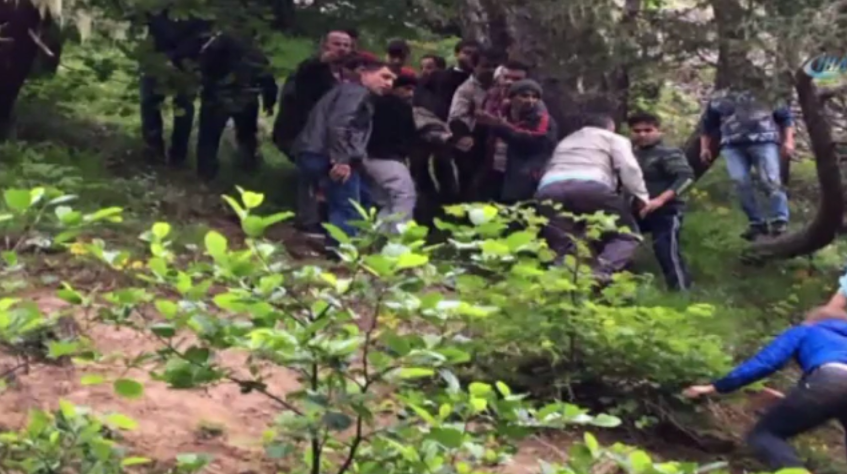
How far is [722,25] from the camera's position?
28.4 ft

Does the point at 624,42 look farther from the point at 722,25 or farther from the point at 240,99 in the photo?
the point at 240,99

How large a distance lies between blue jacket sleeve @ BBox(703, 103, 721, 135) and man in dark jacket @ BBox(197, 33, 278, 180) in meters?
3.58

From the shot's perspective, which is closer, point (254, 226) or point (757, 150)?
point (254, 226)

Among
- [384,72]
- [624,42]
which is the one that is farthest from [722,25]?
[384,72]

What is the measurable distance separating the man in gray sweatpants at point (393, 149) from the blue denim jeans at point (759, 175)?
266 cm

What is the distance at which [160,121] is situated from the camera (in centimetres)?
1105

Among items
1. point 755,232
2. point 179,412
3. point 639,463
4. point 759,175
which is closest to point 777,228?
point 755,232

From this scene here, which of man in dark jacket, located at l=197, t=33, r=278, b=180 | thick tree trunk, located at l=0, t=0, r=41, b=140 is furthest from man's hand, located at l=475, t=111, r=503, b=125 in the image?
thick tree trunk, located at l=0, t=0, r=41, b=140

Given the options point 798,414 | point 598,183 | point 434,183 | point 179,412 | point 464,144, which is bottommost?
point 179,412

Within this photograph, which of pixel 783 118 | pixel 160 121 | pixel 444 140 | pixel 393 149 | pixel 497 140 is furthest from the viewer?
pixel 160 121

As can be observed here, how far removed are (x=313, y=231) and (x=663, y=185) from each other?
258cm

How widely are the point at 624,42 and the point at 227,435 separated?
4.47 meters

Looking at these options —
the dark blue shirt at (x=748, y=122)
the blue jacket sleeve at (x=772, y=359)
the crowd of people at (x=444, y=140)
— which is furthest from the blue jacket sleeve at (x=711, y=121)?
the blue jacket sleeve at (x=772, y=359)

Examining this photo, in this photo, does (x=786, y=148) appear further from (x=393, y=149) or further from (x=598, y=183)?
(x=393, y=149)
